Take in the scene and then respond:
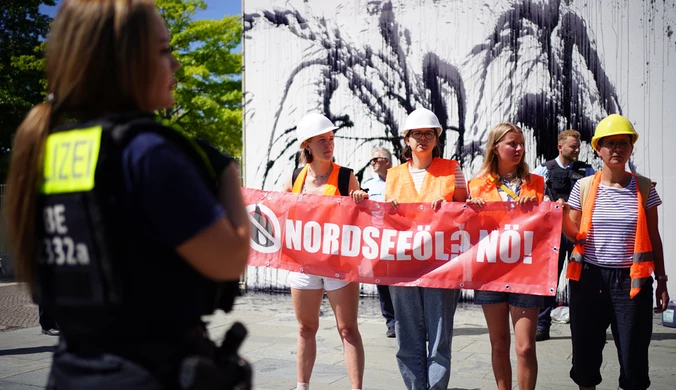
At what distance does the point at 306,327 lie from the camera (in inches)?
209

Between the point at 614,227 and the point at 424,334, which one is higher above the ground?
the point at 614,227

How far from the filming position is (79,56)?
1.73 metres

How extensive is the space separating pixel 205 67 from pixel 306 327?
24093 mm

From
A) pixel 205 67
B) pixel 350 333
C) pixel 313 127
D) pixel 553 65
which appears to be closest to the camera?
pixel 350 333

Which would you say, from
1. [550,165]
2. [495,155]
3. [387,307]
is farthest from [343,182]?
[550,165]

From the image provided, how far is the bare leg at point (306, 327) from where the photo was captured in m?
5.30

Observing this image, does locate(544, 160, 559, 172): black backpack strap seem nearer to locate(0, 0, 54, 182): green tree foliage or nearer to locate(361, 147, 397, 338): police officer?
locate(361, 147, 397, 338): police officer

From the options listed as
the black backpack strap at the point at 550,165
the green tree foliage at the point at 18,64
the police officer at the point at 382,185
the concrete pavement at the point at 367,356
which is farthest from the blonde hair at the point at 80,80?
the green tree foliage at the point at 18,64

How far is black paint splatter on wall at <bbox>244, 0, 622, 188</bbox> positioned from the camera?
9.80 meters

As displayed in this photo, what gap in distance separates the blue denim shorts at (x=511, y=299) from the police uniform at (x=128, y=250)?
11.9ft

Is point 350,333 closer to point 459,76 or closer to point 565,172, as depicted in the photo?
point 565,172

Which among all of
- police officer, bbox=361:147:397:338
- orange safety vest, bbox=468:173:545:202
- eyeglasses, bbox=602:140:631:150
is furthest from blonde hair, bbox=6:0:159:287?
police officer, bbox=361:147:397:338

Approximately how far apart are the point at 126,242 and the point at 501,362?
389 cm

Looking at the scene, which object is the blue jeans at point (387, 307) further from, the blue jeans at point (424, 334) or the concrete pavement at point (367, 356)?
the blue jeans at point (424, 334)
